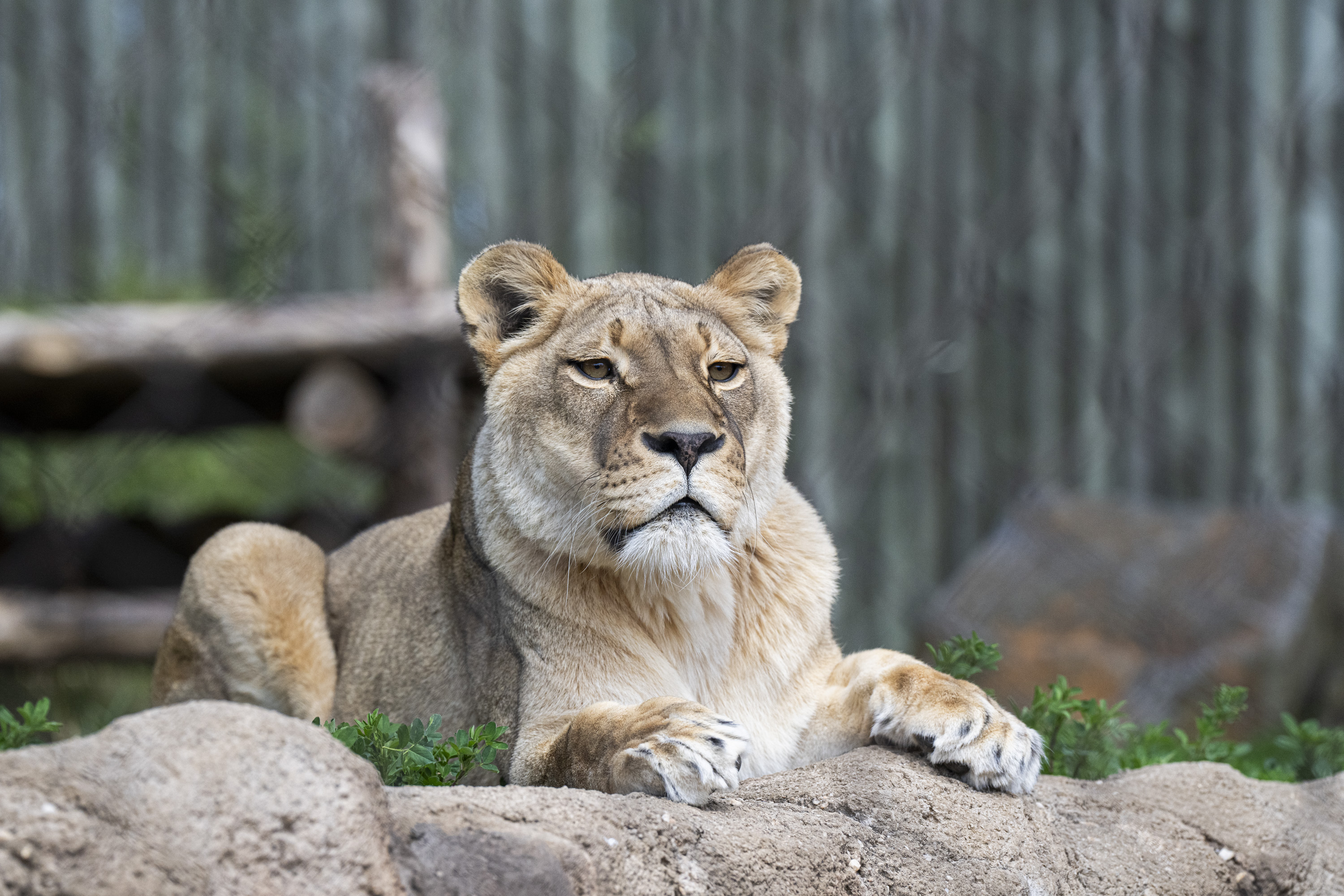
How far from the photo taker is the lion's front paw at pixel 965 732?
140 cm

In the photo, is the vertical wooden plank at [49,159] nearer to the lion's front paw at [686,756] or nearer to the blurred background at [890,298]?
the blurred background at [890,298]

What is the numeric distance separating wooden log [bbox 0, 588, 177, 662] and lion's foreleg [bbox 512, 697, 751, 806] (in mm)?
2339

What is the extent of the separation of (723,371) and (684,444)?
0.73ft

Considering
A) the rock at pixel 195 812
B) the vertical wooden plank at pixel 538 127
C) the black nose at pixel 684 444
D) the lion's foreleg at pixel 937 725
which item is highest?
the vertical wooden plank at pixel 538 127

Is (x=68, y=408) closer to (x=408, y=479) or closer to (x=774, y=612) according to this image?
(x=408, y=479)

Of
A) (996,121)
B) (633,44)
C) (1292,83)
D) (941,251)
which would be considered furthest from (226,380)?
(1292,83)

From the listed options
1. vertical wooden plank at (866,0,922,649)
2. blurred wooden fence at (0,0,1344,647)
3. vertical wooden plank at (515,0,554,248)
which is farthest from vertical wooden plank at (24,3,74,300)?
vertical wooden plank at (866,0,922,649)

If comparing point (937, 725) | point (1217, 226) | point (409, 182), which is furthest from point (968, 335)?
point (937, 725)

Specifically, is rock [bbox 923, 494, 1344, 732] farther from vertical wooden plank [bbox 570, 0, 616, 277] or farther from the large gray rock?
the large gray rock

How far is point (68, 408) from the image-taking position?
3801 millimetres

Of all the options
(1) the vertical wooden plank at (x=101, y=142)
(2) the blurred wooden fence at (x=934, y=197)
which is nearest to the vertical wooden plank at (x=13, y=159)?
(2) the blurred wooden fence at (x=934, y=197)

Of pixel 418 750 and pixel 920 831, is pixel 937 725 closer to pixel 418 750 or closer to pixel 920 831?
pixel 920 831

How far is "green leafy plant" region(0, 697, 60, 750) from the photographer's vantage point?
1.54 meters

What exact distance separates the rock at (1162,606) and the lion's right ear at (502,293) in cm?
186
